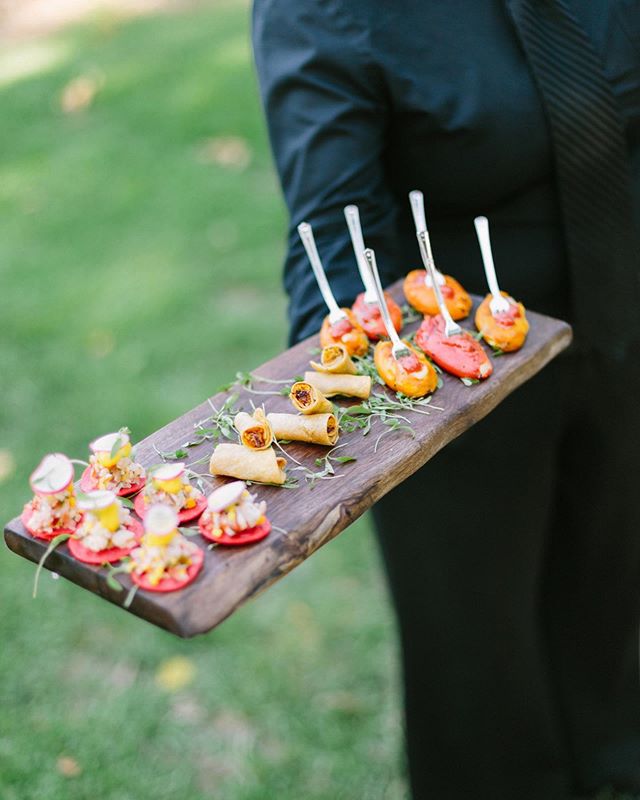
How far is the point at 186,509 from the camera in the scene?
1.19m

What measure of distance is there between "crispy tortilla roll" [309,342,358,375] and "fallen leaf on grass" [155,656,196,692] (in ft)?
4.32

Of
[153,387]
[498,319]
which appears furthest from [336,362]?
[153,387]

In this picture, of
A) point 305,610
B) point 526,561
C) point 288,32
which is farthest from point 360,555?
point 288,32

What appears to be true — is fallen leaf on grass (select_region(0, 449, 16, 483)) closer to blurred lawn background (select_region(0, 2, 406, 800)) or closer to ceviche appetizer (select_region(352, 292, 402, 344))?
blurred lawn background (select_region(0, 2, 406, 800))

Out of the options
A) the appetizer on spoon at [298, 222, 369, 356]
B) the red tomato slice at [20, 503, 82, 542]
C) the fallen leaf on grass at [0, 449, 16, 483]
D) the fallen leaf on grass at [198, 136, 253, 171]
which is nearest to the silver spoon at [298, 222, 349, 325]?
the appetizer on spoon at [298, 222, 369, 356]

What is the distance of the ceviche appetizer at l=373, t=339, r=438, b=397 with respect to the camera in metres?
1.37

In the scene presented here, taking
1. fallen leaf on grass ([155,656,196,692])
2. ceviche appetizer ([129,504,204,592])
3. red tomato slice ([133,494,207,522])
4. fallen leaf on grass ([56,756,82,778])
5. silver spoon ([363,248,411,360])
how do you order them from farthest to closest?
fallen leaf on grass ([155,656,196,692]) < fallen leaf on grass ([56,756,82,778]) < silver spoon ([363,248,411,360]) < red tomato slice ([133,494,207,522]) < ceviche appetizer ([129,504,204,592])

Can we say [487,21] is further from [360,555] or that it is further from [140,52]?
[140,52]

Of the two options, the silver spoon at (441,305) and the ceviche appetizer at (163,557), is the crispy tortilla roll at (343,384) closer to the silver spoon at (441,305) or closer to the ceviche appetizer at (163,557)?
the silver spoon at (441,305)

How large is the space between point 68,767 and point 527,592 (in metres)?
1.07

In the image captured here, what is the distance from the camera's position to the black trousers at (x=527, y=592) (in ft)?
5.81

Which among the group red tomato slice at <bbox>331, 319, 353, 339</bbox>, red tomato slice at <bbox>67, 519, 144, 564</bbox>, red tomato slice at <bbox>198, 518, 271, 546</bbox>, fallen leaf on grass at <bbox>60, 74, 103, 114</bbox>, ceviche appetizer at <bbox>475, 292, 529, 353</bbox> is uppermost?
red tomato slice at <bbox>331, 319, 353, 339</bbox>

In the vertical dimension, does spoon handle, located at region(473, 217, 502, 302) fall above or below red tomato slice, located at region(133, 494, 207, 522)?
above

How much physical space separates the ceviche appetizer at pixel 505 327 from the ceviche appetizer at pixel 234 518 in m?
0.49
